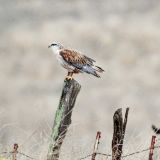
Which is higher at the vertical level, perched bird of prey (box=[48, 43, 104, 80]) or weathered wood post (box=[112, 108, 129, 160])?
perched bird of prey (box=[48, 43, 104, 80])

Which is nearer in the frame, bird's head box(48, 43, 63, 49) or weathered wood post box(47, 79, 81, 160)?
weathered wood post box(47, 79, 81, 160)

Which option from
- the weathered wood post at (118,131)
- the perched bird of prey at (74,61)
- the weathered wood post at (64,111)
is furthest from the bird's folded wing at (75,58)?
the weathered wood post at (118,131)

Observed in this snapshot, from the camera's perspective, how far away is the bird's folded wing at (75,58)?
403 inches

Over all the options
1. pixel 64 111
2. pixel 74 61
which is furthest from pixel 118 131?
pixel 74 61

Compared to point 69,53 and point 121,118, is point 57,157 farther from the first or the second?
point 69,53

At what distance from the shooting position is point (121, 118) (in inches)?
322

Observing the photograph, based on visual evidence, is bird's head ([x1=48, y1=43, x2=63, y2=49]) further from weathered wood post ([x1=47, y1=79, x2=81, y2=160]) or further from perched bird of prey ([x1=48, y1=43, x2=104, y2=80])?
weathered wood post ([x1=47, y1=79, x2=81, y2=160])

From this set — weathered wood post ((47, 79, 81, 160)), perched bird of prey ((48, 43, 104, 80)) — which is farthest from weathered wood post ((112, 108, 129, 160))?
perched bird of prey ((48, 43, 104, 80))

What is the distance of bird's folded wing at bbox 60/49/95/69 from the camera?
1023 cm

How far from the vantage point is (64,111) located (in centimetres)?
841

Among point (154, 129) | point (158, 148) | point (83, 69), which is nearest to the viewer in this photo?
point (158, 148)

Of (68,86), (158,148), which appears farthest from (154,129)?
(68,86)

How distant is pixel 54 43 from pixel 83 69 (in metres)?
0.84

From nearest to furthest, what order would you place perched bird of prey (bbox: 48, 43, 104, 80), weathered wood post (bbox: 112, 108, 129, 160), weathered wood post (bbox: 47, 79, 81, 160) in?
weathered wood post (bbox: 112, 108, 129, 160) < weathered wood post (bbox: 47, 79, 81, 160) < perched bird of prey (bbox: 48, 43, 104, 80)
